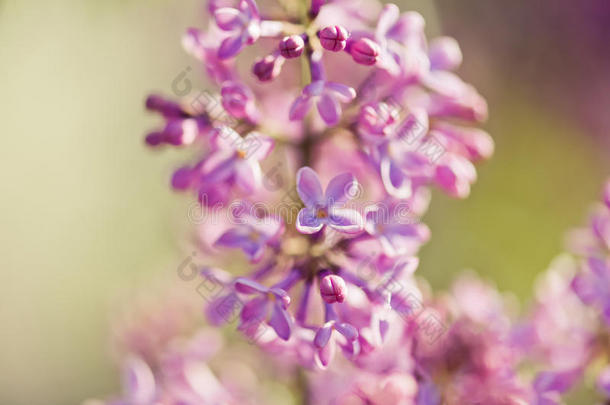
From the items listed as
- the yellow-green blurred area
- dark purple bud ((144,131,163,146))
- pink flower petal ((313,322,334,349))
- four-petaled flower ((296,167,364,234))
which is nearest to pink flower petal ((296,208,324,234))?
four-petaled flower ((296,167,364,234))

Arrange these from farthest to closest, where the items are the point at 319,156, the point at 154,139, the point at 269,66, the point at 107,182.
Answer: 1. the point at 107,182
2. the point at 319,156
3. the point at 154,139
4. the point at 269,66

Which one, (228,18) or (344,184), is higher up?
(228,18)

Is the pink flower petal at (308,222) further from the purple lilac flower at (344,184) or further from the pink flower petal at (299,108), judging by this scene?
the pink flower petal at (299,108)

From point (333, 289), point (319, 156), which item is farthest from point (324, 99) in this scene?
point (333, 289)

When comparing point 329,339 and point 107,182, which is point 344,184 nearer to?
point 329,339

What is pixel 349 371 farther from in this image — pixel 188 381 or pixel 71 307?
pixel 71 307

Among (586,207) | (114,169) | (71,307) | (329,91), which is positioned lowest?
(71,307)

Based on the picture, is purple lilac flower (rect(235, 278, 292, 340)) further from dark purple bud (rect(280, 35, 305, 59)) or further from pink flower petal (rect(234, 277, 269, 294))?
dark purple bud (rect(280, 35, 305, 59))

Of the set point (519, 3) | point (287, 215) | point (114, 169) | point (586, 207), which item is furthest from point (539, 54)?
point (287, 215)
